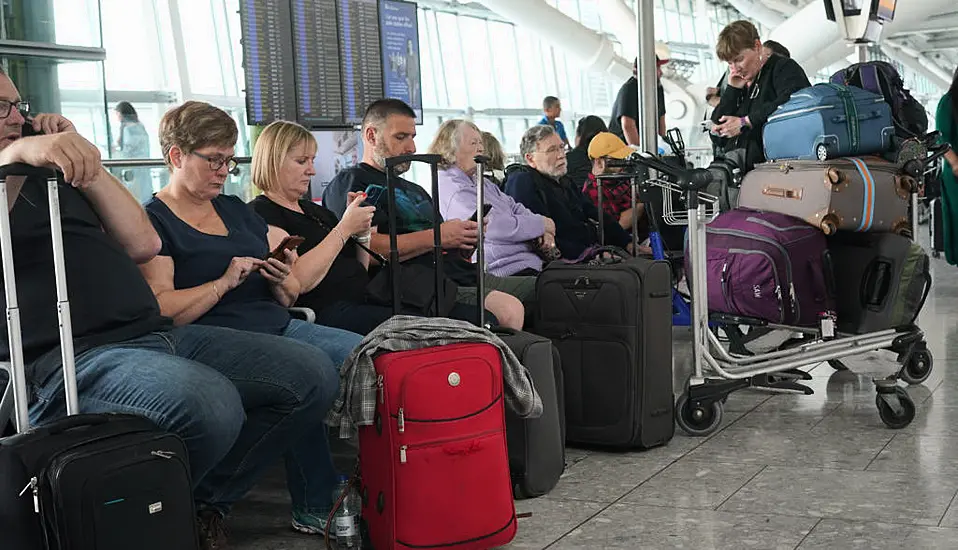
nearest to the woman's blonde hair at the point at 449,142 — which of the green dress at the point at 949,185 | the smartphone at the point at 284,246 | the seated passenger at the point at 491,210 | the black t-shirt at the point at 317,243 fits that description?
the seated passenger at the point at 491,210

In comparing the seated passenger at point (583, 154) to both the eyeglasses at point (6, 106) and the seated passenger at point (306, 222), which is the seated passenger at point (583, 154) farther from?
the eyeglasses at point (6, 106)

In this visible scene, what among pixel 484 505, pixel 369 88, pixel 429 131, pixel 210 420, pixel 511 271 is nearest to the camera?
pixel 210 420

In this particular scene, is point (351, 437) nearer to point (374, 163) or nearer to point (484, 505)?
point (484, 505)

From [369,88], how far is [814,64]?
15793mm

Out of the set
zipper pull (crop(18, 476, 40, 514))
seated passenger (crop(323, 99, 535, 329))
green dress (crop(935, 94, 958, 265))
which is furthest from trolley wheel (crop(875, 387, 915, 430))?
green dress (crop(935, 94, 958, 265))

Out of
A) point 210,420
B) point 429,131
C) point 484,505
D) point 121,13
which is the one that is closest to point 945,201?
point 484,505

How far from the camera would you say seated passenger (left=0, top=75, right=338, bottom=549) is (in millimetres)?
2295

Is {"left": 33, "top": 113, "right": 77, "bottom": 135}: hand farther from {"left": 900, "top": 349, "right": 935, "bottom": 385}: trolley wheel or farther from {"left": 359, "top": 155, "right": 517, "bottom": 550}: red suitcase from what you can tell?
{"left": 900, "top": 349, "right": 935, "bottom": 385}: trolley wheel

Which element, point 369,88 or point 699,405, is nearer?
point 699,405

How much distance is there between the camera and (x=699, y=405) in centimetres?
387

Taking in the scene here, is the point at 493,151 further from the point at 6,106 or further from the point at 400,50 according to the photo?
the point at 6,106

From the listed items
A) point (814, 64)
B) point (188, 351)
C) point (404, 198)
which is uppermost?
point (814, 64)

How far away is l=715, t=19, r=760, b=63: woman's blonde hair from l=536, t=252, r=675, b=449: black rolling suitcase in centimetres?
180

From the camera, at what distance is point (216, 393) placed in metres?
2.40
